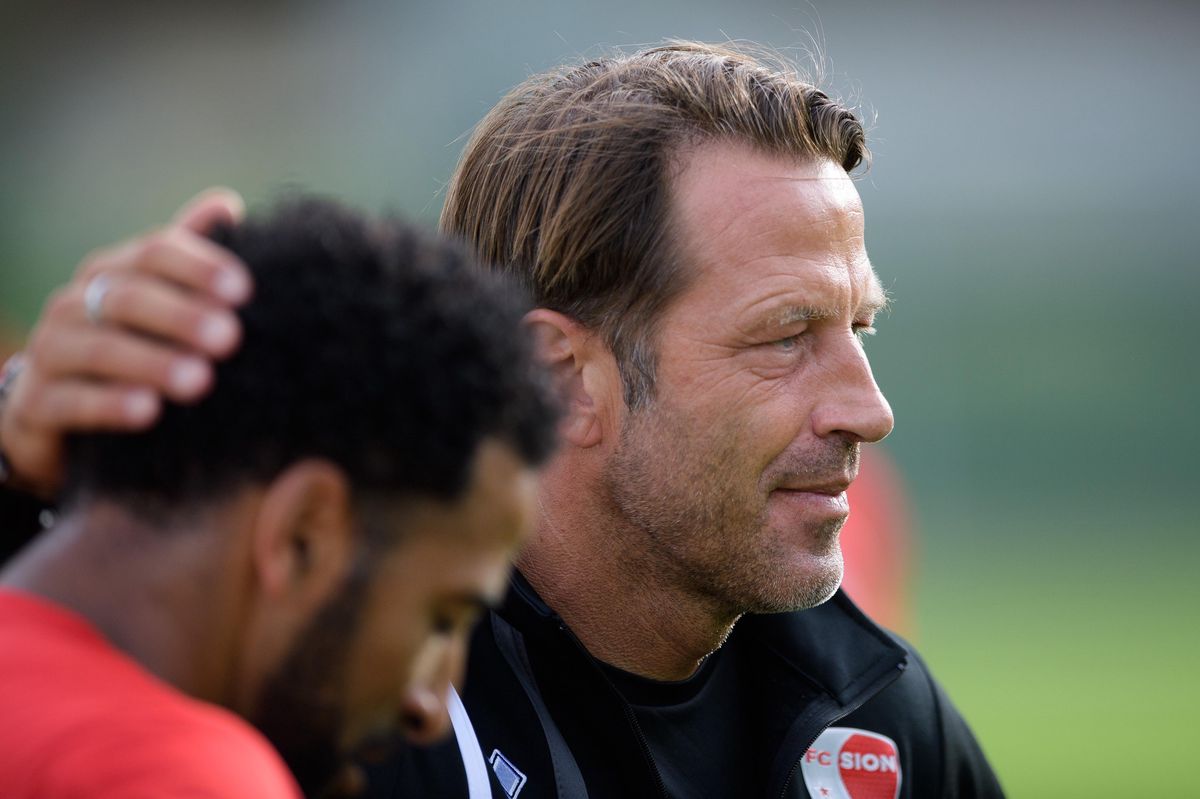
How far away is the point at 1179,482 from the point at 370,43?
33.5 ft

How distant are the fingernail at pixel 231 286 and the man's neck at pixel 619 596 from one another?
144 centimetres

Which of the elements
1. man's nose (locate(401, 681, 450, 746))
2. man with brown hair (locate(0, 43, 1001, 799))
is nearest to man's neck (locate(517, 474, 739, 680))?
man with brown hair (locate(0, 43, 1001, 799))

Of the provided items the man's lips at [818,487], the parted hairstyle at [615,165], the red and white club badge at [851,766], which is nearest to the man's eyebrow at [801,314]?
the parted hairstyle at [615,165]

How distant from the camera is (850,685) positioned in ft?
9.03

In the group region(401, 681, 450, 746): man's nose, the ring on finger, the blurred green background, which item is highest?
the ring on finger

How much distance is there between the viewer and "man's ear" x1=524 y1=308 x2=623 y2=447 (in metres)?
2.76

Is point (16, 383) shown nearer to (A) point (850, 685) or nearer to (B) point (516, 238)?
(B) point (516, 238)

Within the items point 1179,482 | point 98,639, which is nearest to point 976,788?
point 98,639

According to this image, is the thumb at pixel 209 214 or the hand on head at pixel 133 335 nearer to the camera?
the hand on head at pixel 133 335

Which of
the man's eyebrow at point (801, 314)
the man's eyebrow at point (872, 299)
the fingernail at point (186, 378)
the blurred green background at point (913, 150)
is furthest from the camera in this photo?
the blurred green background at point (913, 150)

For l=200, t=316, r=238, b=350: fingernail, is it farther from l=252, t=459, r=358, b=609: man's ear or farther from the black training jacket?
the black training jacket

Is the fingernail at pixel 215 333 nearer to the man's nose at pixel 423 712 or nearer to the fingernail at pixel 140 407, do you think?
the fingernail at pixel 140 407

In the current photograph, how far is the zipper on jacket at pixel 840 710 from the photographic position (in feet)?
8.67

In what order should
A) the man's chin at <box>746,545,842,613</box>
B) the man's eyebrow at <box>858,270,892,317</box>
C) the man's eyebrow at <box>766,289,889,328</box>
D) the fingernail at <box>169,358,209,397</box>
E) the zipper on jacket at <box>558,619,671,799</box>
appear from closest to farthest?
the fingernail at <box>169,358,209,397</box>, the zipper on jacket at <box>558,619,671,799</box>, the man's chin at <box>746,545,842,613</box>, the man's eyebrow at <box>766,289,889,328</box>, the man's eyebrow at <box>858,270,892,317</box>
